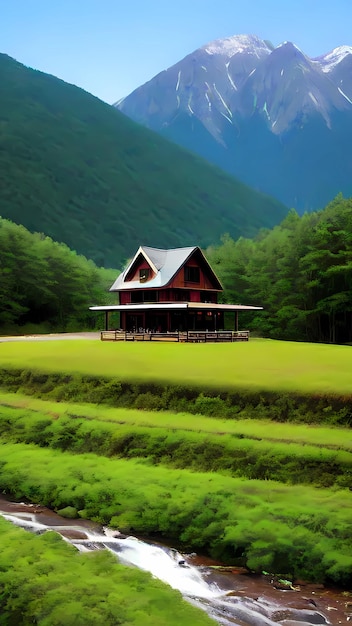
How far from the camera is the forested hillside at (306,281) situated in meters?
57.3

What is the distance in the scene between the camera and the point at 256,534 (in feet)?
43.7

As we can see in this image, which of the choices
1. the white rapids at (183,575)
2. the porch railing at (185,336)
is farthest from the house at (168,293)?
the white rapids at (183,575)

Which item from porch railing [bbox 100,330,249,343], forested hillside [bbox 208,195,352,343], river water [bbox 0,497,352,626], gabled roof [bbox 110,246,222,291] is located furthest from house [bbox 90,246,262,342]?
river water [bbox 0,497,352,626]

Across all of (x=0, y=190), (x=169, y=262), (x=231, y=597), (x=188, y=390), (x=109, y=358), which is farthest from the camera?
(x=0, y=190)

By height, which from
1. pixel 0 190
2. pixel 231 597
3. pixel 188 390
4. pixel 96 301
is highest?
pixel 0 190

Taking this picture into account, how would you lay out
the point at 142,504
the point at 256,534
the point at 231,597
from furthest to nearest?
the point at 142,504
the point at 256,534
the point at 231,597

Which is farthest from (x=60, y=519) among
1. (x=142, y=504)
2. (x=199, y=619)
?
(x=199, y=619)

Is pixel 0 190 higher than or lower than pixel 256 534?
higher

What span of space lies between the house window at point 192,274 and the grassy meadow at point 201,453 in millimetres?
24768

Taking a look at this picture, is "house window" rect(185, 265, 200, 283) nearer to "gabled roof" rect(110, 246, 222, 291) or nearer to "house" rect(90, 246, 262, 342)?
"house" rect(90, 246, 262, 342)

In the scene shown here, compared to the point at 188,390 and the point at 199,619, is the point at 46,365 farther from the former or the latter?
the point at 199,619

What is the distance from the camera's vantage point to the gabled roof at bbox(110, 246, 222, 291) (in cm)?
5141

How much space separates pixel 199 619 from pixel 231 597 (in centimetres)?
182

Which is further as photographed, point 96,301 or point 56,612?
point 96,301
